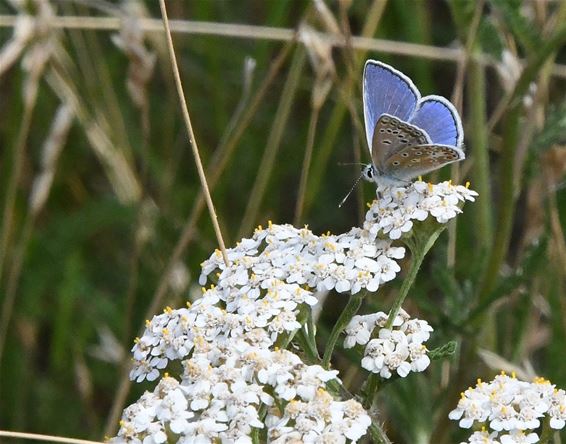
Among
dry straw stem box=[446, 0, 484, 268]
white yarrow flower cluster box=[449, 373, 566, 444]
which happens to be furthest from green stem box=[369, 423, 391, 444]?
dry straw stem box=[446, 0, 484, 268]

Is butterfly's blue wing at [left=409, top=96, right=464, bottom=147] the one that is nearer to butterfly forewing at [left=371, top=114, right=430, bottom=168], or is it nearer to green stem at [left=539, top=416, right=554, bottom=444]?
butterfly forewing at [left=371, top=114, right=430, bottom=168]

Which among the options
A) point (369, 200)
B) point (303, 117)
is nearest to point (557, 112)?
point (369, 200)

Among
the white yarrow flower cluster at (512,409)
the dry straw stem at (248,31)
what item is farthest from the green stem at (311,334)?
the dry straw stem at (248,31)

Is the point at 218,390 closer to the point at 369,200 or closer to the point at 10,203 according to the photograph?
the point at 369,200

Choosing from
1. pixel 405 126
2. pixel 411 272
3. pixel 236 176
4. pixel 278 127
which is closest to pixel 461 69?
pixel 278 127

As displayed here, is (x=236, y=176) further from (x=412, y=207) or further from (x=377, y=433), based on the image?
(x=377, y=433)

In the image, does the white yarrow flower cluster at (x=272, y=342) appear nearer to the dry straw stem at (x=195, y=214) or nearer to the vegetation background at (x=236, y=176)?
the vegetation background at (x=236, y=176)
